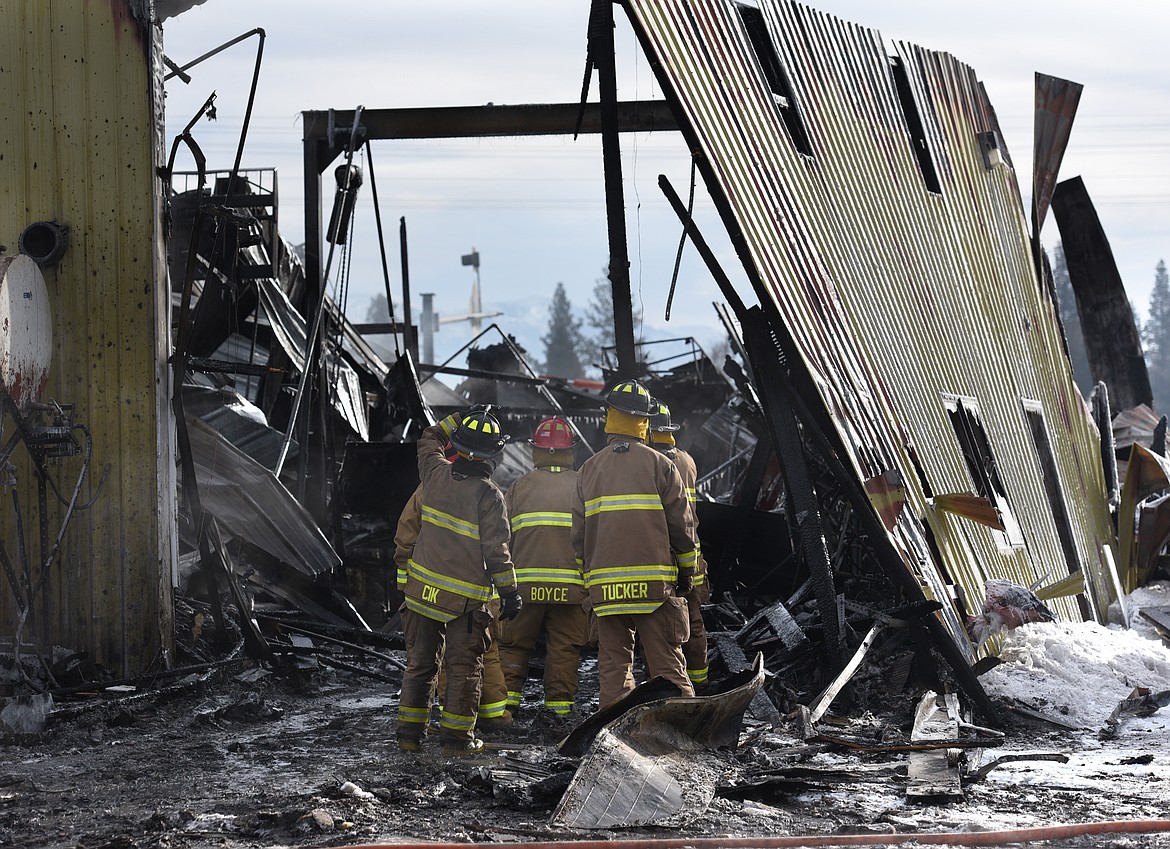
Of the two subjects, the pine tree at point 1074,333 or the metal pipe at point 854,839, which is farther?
the pine tree at point 1074,333

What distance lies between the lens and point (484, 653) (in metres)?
8.18

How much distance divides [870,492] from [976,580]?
1984 mm

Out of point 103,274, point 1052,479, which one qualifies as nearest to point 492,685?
point 103,274

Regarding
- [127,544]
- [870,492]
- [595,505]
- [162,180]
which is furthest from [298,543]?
[870,492]

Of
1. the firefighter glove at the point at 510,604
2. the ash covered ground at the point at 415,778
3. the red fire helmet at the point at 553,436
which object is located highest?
the red fire helmet at the point at 553,436

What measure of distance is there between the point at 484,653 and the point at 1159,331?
423 ft

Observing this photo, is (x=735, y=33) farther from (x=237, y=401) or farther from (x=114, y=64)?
(x=237, y=401)

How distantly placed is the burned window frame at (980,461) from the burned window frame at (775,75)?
9.65ft

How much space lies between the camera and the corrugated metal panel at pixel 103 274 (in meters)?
9.61

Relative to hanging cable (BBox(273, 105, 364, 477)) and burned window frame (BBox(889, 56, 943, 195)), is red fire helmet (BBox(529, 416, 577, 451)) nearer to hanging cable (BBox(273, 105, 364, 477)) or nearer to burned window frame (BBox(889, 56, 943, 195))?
hanging cable (BBox(273, 105, 364, 477))

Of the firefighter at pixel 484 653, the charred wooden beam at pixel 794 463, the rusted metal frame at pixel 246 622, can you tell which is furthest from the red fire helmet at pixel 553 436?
the rusted metal frame at pixel 246 622

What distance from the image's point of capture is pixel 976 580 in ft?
36.0

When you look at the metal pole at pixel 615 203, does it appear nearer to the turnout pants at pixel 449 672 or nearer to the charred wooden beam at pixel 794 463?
the charred wooden beam at pixel 794 463

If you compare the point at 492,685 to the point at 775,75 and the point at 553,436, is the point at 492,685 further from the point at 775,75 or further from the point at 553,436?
the point at 775,75
